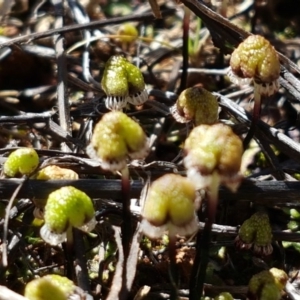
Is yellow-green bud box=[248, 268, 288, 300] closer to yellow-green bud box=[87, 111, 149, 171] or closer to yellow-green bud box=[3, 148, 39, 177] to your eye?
yellow-green bud box=[87, 111, 149, 171]

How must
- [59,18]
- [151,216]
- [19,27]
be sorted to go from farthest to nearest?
[19,27]
[59,18]
[151,216]

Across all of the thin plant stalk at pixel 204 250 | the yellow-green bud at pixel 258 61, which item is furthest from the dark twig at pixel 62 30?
the thin plant stalk at pixel 204 250

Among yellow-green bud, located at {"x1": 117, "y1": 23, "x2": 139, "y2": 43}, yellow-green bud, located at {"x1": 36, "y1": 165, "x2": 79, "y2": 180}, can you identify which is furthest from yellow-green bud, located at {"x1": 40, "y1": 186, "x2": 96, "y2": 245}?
yellow-green bud, located at {"x1": 117, "y1": 23, "x2": 139, "y2": 43}

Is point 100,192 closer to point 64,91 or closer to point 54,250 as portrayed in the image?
point 54,250

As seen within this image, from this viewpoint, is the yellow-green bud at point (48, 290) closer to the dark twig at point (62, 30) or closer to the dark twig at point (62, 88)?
the dark twig at point (62, 88)

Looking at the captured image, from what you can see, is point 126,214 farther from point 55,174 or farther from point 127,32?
point 127,32

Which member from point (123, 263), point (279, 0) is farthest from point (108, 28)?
point (123, 263)

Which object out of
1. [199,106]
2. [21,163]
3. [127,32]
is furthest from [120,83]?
[127,32]
